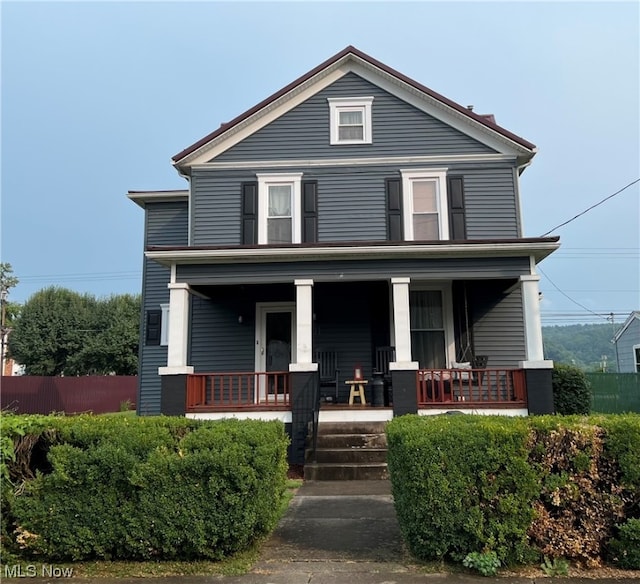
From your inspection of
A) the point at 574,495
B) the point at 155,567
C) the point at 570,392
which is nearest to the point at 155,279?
the point at 155,567

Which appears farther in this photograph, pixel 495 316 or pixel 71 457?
pixel 495 316

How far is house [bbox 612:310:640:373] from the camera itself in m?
22.9

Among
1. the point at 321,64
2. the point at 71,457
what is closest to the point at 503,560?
the point at 71,457

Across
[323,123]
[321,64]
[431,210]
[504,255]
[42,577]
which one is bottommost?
[42,577]

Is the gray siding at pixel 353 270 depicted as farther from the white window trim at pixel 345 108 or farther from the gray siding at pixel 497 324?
the white window trim at pixel 345 108

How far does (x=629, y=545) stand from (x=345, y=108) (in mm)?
10074

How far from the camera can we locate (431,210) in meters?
11.3

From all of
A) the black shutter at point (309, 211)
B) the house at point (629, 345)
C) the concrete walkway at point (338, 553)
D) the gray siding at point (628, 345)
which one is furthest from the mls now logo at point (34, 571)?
the gray siding at point (628, 345)

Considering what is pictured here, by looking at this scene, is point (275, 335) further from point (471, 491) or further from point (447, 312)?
point (471, 491)

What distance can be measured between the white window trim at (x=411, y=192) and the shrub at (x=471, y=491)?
23.9 feet

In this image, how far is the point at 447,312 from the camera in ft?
37.4

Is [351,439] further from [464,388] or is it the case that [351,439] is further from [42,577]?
[42,577]

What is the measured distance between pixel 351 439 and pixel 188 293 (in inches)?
159

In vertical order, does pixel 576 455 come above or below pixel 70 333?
below
